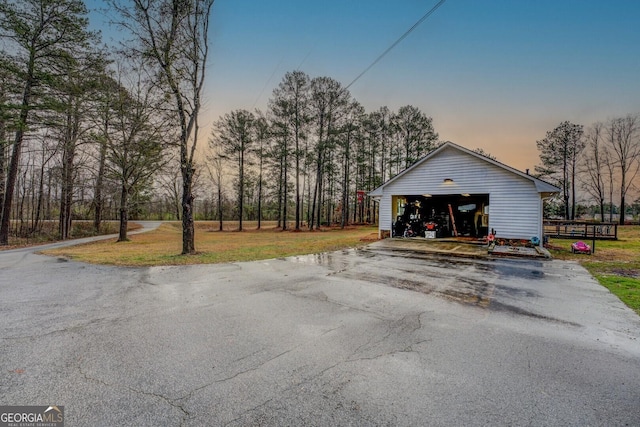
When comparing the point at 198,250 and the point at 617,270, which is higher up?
the point at 617,270

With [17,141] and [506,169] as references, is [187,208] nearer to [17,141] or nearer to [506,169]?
[17,141]

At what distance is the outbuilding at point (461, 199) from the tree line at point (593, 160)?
22.8 m

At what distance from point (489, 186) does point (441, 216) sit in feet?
14.2

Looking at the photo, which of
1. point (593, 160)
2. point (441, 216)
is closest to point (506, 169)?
point (441, 216)

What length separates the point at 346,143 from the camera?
30.4 meters

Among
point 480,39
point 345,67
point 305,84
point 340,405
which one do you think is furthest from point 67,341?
point 305,84

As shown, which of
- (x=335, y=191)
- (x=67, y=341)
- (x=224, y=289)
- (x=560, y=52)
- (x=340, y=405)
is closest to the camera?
(x=340, y=405)

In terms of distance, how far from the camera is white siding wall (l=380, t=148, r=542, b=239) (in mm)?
12016

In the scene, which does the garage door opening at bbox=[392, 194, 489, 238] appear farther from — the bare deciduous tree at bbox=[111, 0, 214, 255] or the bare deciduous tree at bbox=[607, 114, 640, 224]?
the bare deciduous tree at bbox=[607, 114, 640, 224]

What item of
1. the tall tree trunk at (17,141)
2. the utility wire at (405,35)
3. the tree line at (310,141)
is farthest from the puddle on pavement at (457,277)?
the tree line at (310,141)

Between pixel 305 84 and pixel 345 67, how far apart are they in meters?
16.8

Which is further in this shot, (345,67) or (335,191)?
(335,191)

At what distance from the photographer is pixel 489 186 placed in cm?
1280

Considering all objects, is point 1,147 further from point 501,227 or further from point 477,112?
point 477,112
